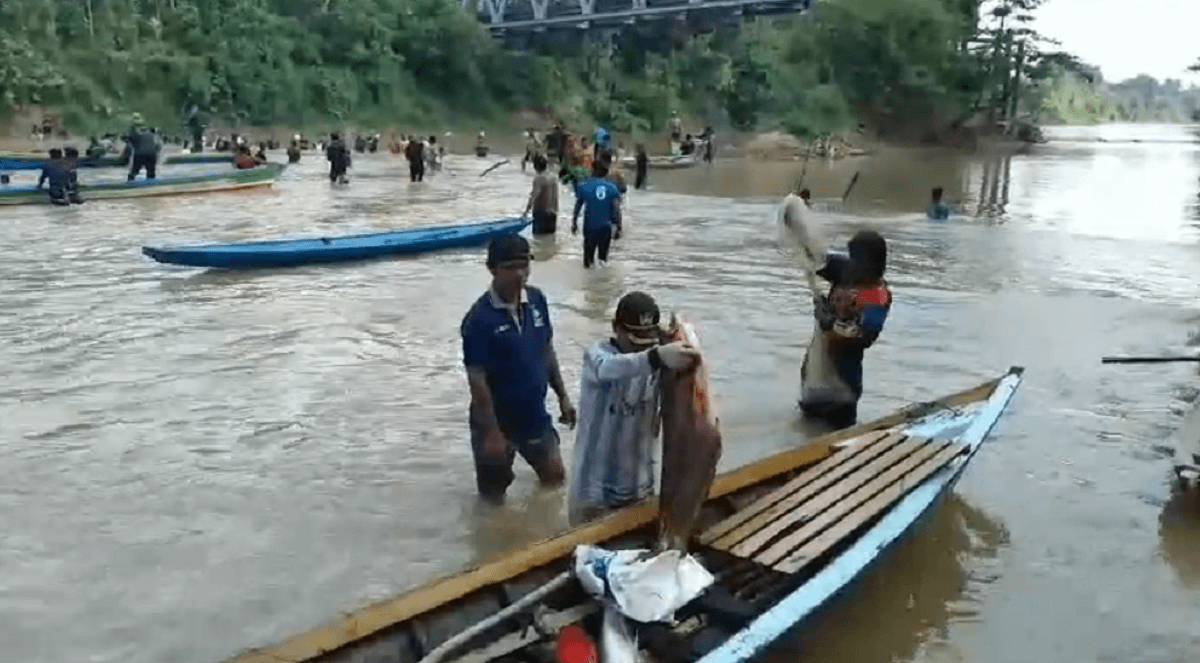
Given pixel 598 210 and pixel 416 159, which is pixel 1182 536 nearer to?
pixel 598 210

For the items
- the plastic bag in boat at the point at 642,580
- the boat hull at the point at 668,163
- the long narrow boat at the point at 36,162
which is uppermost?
the long narrow boat at the point at 36,162

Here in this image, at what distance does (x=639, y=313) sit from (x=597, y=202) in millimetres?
11455

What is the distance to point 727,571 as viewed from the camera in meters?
5.39

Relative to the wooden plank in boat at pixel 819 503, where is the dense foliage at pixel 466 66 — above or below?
above

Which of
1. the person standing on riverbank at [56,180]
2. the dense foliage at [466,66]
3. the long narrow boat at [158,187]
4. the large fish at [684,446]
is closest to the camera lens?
the large fish at [684,446]

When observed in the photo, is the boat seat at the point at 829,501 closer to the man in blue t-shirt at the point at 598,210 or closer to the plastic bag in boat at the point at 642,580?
the plastic bag in boat at the point at 642,580

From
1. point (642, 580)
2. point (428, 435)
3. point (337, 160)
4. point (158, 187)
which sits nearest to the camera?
point (642, 580)

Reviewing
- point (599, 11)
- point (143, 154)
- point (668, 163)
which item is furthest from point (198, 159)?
point (599, 11)

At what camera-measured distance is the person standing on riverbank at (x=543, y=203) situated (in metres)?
19.9

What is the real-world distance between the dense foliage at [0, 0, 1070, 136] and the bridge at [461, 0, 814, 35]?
2.00m

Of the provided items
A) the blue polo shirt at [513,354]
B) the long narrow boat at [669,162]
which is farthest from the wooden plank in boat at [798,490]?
the long narrow boat at [669,162]

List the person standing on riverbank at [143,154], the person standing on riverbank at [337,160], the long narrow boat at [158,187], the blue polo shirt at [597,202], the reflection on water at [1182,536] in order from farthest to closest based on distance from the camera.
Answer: the person standing on riverbank at [337,160]
the person standing on riverbank at [143,154]
the long narrow boat at [158,187]
the blue polo shirt at [597,202]
the reflection on water at [1182,536]

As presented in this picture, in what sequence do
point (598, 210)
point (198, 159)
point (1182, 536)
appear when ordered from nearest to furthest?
point (1182, 536) < point (598, 210) < point (198, 159)

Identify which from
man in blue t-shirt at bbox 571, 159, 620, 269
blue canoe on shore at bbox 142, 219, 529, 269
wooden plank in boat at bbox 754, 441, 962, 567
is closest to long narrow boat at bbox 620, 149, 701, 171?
blue canoe on shore at bbox 142, 219, 529, 269
